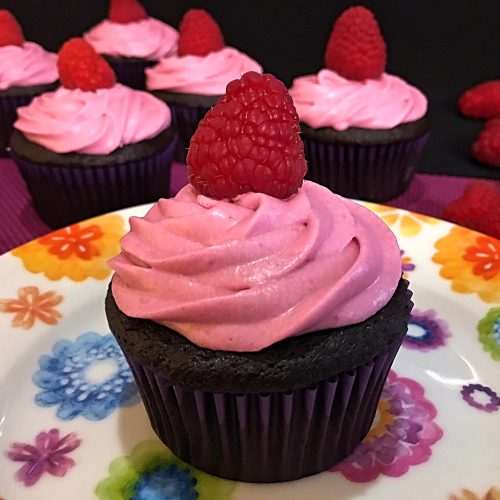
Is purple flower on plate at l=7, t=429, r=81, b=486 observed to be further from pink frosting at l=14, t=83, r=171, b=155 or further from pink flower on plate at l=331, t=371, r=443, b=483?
pink frosting at l=14, t=83, r=171, b=155

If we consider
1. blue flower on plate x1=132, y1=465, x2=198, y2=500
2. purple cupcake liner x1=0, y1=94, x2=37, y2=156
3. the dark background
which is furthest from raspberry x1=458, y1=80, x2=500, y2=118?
blue flower on plate x1=132, y1=465, x2=198, y2=500

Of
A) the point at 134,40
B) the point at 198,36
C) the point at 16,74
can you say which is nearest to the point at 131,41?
the point at 134,40

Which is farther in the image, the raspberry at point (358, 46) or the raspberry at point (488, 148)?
the raspberry at point (488, 148)

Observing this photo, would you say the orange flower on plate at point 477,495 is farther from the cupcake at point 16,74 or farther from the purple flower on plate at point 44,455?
the cupcake at point 16,74

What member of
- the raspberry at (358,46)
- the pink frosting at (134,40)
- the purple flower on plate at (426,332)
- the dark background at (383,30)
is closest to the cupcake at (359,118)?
the raspberry at (358,46)

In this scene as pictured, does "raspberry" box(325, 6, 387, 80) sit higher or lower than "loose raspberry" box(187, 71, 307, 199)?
lower

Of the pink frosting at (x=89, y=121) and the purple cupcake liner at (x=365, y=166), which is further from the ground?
the pink frosting at (x=89, y=121)
